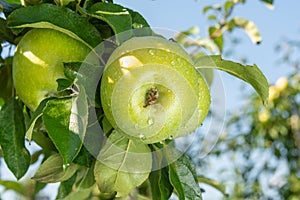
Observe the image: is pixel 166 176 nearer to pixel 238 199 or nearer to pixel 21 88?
pixel 21 88

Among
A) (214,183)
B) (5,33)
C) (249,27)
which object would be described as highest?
(5,33)

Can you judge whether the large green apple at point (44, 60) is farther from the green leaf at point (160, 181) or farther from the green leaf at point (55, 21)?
the green leaf at point (160, 181)

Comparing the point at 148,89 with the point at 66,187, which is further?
the point at 66,187

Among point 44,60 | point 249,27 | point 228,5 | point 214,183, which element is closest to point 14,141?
point 44,60

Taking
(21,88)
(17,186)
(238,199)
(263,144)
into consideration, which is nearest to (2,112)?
(21,88)

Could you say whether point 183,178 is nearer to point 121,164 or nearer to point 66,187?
point 121,164
